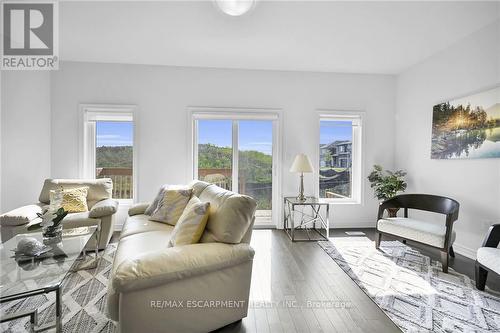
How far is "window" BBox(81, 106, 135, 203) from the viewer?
4.04 metres

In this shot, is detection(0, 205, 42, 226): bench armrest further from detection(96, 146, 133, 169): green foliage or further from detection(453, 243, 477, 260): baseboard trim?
detection(453, 243, 477, 260): baseboard trim

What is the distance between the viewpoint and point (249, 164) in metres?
4.37

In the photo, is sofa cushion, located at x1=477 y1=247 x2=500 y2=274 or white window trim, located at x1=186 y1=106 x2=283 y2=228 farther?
white window trim, located at x1=186 y1=106 x2=283 y2=228

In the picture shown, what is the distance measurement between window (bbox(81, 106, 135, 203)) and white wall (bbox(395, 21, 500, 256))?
4527 millimetres

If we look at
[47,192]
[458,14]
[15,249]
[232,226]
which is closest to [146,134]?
[47,192]

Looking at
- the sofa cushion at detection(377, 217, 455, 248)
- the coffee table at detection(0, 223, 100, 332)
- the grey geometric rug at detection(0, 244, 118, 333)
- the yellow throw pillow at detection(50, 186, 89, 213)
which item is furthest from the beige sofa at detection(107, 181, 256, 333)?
the sofa cushion at detection(377, 217, 455, 248)

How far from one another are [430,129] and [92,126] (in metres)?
5.23

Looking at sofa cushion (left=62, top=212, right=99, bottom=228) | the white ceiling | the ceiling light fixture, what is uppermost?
the white ceiling

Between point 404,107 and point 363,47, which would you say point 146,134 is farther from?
point 404,107

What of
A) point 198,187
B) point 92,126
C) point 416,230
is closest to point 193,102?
point 92,126

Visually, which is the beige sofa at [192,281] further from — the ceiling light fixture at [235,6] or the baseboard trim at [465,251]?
the baseboard trim at [465,251]

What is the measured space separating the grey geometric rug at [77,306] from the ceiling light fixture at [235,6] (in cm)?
280

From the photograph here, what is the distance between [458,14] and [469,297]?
9.35ft

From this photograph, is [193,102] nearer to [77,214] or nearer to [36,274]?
[77,214]
